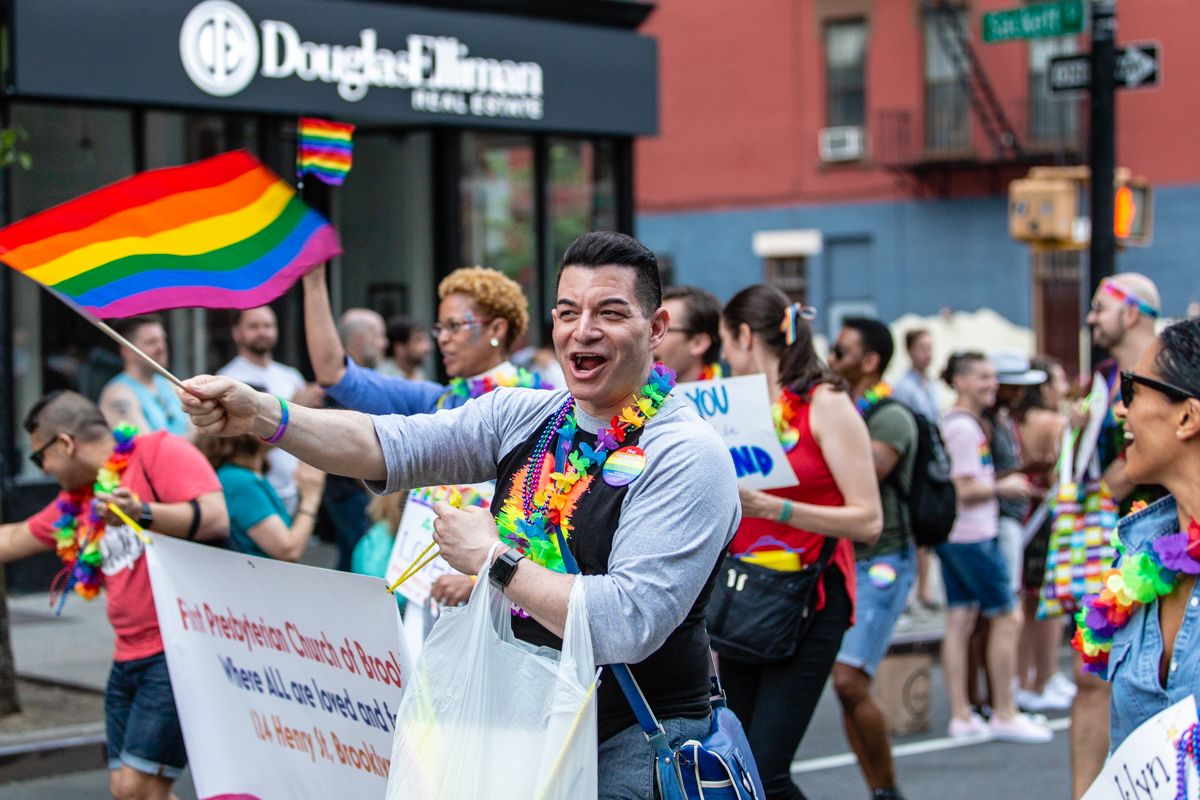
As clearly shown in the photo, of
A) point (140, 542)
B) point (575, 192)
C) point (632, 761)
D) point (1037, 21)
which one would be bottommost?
point (632, 761)

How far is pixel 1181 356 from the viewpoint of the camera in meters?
3.22

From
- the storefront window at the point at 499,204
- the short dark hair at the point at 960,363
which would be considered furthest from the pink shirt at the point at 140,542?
the storefront window at the point at 499,204

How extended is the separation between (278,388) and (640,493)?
7645mm

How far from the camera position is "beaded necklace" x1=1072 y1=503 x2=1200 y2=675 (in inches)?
128

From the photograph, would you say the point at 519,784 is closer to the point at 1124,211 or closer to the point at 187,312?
the point at 1124,211

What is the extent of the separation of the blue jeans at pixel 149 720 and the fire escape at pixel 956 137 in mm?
21209

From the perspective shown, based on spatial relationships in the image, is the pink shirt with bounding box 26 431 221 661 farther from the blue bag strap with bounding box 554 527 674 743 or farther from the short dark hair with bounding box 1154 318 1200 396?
the short dark hair with bounding box 1154 318 1200 396

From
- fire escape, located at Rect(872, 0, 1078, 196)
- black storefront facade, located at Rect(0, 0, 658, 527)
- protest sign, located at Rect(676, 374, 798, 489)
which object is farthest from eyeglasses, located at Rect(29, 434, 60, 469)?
fire escape, located at Rect(872, 0, 1078, 196)

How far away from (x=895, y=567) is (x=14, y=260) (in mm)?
3986

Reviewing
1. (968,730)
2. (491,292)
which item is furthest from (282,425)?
(968,730)

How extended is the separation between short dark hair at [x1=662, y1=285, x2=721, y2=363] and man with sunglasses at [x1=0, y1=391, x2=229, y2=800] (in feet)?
6.14

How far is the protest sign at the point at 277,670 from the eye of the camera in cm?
418

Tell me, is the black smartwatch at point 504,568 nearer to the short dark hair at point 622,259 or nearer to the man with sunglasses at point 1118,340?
the short dark hair at point 622,259

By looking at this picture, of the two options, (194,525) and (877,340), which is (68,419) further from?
(877,340)
